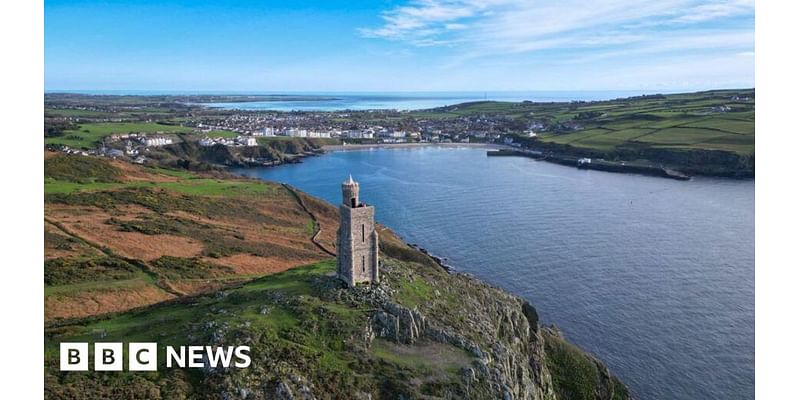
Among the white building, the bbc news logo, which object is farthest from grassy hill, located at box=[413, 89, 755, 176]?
the bbc news logo

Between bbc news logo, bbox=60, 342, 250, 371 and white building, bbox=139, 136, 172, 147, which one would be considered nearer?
bbc news logo, bbox=60, 342, 250, 371

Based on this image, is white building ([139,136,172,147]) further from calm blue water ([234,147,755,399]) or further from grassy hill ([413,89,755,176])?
grassy hill ([413,89,755,176])

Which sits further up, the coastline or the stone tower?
the coastline

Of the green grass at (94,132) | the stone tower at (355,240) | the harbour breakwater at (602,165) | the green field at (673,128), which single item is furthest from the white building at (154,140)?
the stone tower at (355,240)

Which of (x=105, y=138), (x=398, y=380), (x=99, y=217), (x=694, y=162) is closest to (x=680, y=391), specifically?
(x=398, y=380)

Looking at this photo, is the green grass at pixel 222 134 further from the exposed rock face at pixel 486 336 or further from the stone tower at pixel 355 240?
the stone tower at pixel 355 240
